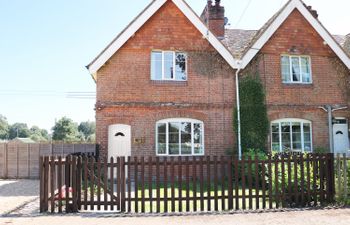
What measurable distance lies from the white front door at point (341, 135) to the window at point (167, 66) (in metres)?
8.10

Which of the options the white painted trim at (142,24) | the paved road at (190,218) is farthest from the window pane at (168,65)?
the paved road at (190,218)

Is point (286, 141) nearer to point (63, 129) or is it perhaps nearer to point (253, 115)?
point (253, 115)

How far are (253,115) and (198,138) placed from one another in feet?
9.53

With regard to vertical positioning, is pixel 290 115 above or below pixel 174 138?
above

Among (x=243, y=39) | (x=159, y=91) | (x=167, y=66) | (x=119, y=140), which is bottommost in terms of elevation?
(x=119, y=140)

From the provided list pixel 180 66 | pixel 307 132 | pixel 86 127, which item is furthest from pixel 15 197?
pixel 86 127

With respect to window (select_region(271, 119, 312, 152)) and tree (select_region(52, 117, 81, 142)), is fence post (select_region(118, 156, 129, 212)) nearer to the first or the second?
window (select_region(271, 119, 312, 152))

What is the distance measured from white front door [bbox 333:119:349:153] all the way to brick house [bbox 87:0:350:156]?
51 mm

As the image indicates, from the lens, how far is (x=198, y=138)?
1711cm

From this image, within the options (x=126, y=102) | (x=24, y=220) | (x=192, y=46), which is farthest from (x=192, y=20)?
(x=24, y=220)

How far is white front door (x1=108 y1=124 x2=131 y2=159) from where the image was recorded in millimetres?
16562

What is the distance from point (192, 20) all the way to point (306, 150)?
8.51 meters

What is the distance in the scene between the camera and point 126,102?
16688 millimetres

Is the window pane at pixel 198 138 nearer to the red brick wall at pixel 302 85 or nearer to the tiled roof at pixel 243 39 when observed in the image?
the red brick wall at pixel 302 85
